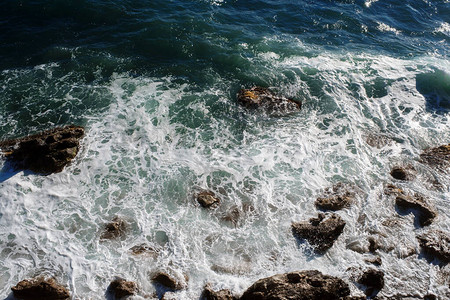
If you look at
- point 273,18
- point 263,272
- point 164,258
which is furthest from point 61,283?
point 273,18

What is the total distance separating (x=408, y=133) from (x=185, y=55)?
42.8ft

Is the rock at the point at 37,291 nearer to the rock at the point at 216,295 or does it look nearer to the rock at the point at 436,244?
the rock at the point at 216,295

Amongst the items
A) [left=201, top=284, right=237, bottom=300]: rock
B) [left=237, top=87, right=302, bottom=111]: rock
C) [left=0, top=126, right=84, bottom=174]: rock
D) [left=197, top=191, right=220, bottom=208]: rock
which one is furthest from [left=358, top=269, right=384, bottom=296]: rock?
[left=0, top=126, right=84, bottom=174]: rock

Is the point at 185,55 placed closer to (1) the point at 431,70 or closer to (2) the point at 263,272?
(2) the point at 263,272

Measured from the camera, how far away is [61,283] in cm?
909

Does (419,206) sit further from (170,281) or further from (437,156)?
(170,281)

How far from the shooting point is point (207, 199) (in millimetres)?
11453

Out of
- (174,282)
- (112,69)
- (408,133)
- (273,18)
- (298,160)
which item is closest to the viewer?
(174,282)

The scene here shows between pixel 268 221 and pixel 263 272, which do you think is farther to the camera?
pixel 268 221

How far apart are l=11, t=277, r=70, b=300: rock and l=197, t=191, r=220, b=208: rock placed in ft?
16.6

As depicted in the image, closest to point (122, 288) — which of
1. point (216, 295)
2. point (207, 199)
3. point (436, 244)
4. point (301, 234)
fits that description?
point (216, 295)

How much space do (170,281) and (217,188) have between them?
13.3ft

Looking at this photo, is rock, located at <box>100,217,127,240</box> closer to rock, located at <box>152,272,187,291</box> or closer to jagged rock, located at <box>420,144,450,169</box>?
rock, located at <box>152,272,187,291</box>

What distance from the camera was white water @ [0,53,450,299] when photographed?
9.65m
